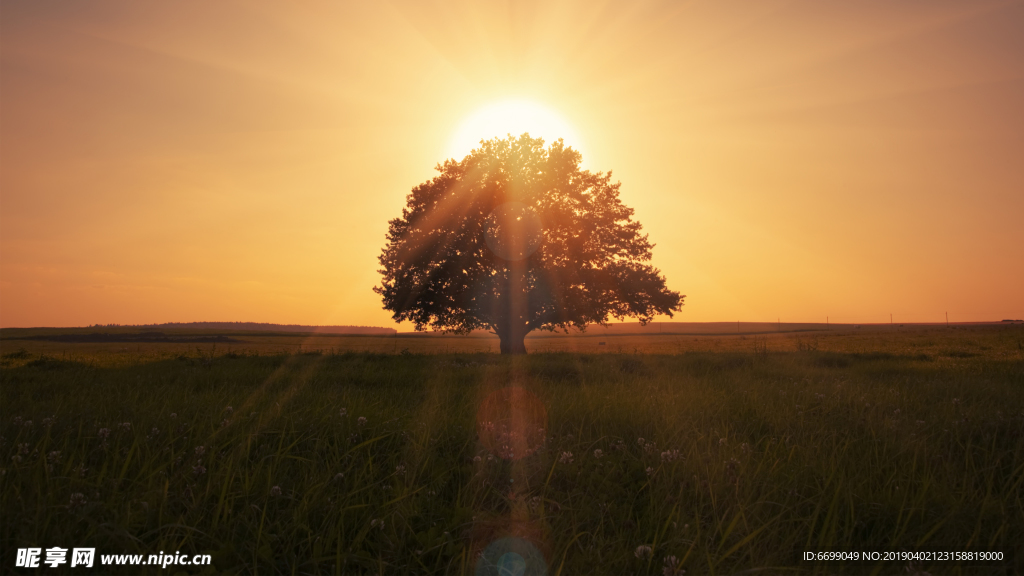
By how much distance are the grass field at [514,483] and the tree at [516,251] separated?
19.8 meters

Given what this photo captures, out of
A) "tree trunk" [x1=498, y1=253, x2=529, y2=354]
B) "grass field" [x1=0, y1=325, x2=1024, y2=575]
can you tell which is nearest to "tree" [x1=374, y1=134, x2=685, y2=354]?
"tree trunk" [x1=498, y1=253, x2=529, y2=354]

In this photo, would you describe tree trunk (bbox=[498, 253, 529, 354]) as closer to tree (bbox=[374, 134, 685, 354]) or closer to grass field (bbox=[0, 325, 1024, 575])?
tree (bbox=[374, 134, 685, 354])

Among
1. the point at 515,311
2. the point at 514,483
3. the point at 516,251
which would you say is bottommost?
the point at 514,483

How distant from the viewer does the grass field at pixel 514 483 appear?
308 cm

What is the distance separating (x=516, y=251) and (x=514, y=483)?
2222 centimetres

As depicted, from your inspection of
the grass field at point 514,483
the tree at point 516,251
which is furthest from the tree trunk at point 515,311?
the grass field at point 514,483

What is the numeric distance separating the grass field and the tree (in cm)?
1978

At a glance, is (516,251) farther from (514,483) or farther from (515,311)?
(514,483)

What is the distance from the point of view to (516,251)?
2603 cm

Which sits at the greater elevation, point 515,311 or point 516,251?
point 516,251

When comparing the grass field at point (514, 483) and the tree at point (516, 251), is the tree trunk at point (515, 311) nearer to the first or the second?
the tree at point (516, 251)

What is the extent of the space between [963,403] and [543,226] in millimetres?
21182

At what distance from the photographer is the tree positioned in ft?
87.0

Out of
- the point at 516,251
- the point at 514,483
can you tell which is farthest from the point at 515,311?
the point at 514,483
